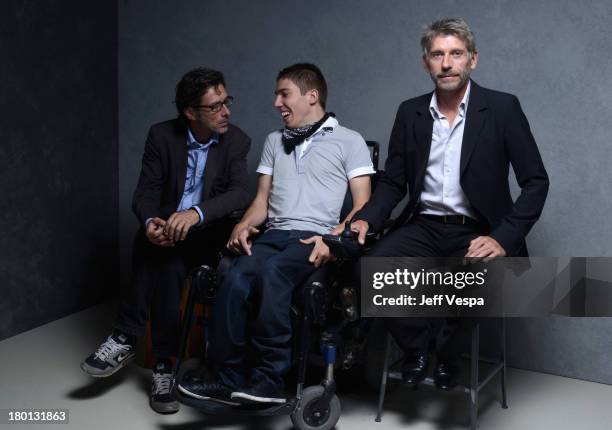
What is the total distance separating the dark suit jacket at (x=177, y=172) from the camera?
3.22m

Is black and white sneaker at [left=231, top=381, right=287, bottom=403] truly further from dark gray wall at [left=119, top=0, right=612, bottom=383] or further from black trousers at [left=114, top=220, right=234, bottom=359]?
dark gray wall at [left=119, top=0, right=612, bottom=383]

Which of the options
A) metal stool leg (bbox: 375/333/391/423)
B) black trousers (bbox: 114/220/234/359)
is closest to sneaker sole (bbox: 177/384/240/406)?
black trousers (bbox: 114/220/234/359)

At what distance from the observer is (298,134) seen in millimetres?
3094

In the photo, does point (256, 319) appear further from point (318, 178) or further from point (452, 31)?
point (452, 31)

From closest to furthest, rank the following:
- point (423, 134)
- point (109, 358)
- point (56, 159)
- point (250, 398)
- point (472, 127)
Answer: point (250, 398)
point (472, 127)
point (423, 134)
point (109, 358)
point (56, 159)

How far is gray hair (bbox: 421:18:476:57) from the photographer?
2.70m

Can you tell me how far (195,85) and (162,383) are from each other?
1.26m

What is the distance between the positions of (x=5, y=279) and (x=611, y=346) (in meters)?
2.88

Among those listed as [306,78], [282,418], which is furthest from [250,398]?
[306,78]

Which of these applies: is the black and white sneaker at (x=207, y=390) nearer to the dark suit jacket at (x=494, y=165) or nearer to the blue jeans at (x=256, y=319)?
the blue jeans at (x=256, y=319)

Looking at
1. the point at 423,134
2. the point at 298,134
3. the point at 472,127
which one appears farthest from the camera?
the point at 298,134

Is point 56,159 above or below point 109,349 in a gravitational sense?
above

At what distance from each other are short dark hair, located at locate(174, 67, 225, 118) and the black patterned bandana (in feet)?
1.33

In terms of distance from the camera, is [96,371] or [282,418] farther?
[96,371]
